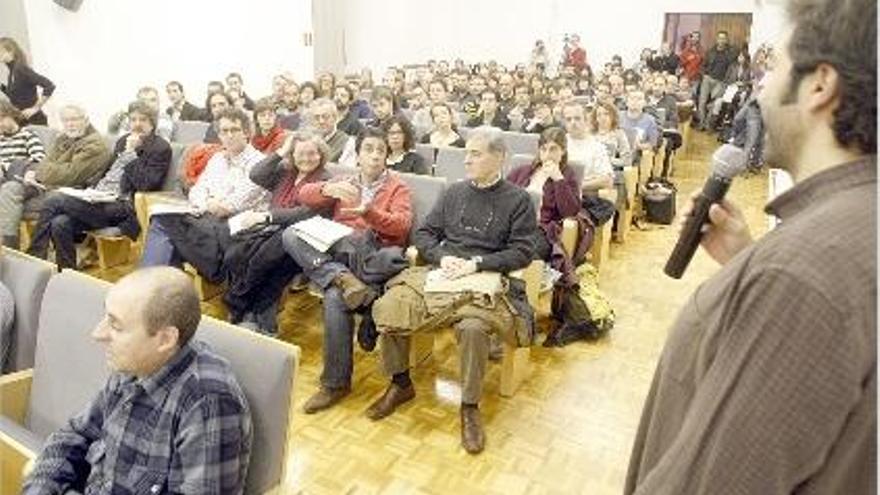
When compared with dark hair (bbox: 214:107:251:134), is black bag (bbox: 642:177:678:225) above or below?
below

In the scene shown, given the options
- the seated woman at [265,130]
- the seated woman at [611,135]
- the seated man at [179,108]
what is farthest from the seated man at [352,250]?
the seated man at [179,108]

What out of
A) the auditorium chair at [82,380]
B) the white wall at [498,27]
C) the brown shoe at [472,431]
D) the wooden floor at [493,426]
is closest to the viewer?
the auditorium chair at [82,380]

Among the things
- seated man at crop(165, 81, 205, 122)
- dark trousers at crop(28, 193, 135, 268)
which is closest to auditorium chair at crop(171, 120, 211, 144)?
seated man at crop(165, 81, 205, 122)

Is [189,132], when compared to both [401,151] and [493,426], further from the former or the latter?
[493,426]

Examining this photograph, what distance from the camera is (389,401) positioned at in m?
2.71

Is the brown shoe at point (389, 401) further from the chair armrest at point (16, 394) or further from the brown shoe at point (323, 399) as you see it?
the chair armrest at point (16, 394)

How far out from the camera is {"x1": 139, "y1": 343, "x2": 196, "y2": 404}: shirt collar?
56.5 inches

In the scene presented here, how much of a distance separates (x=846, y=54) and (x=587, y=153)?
12.1 feet

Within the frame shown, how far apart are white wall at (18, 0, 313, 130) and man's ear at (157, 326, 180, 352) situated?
20.4 feet

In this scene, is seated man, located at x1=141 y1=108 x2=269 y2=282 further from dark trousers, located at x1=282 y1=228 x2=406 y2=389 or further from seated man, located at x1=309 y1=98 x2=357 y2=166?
seated man, located at x1=309 y1=98 x2=357 y2=166

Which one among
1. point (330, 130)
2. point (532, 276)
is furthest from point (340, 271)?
point (330, 130)

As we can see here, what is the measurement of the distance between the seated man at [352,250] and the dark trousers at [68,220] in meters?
1.32

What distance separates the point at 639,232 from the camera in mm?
5238

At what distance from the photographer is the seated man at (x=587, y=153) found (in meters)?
4.12
